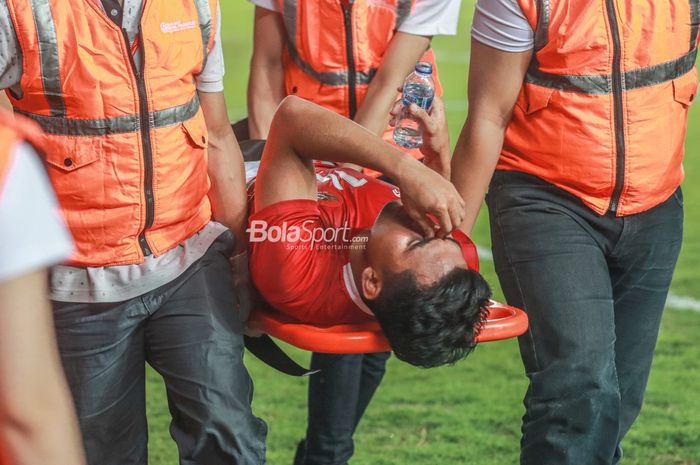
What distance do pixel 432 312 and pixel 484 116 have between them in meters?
0.65

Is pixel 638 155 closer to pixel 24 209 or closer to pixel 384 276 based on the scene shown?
pixel 384 276

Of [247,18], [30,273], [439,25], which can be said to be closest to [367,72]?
[439,25]

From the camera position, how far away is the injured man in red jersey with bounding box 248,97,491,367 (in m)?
3.18

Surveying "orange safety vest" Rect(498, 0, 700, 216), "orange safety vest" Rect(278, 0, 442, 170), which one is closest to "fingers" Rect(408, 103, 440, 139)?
"orange safety vest" Rect(498, 0, 700, 216)

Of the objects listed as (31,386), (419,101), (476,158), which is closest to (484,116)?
(476,158)

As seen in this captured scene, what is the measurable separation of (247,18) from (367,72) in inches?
556

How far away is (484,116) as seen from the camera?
347 centimetres

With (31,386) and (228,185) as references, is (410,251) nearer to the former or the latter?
(228,185)

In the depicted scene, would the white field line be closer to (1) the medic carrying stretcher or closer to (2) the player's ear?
(1) the medic carrying stretcher

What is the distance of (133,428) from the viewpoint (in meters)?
3.28

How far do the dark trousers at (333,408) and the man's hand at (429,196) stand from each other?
122 cm

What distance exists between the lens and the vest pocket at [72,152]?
3.00m

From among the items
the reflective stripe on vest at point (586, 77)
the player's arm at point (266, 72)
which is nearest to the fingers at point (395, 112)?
the player's arm at point (266, 72)

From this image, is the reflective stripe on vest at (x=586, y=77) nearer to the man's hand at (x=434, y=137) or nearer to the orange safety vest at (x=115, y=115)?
the man's hand at (x=434, y=137)
